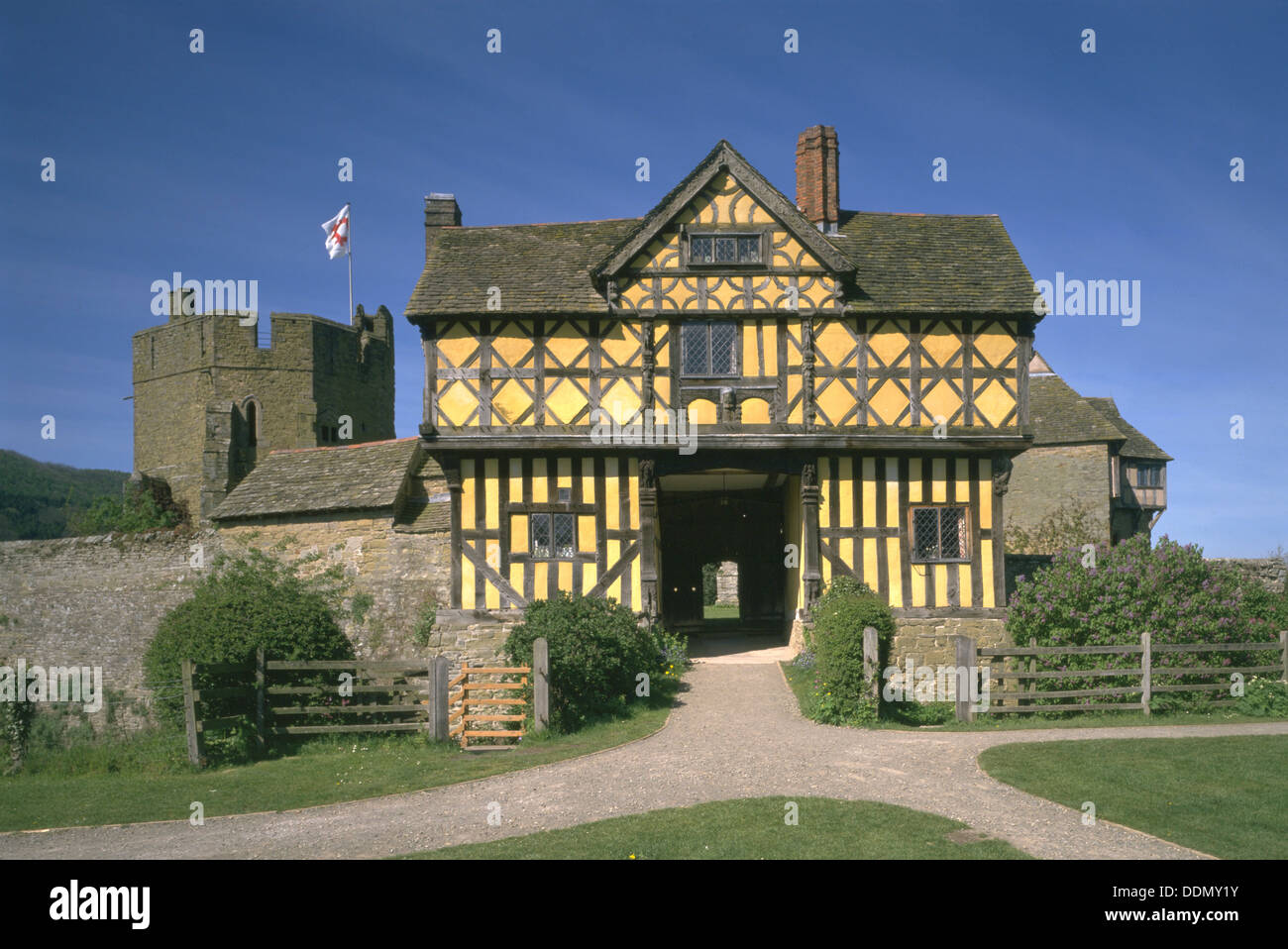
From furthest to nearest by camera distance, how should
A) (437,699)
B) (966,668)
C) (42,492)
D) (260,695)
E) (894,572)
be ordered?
(42,492), (894,572), (260,695), (966,668), (437,699)

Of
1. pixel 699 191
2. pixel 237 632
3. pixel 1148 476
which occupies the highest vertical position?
pixel 699 191

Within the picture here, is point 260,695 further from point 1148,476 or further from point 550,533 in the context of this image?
point 1148,476

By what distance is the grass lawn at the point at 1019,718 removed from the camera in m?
13.7

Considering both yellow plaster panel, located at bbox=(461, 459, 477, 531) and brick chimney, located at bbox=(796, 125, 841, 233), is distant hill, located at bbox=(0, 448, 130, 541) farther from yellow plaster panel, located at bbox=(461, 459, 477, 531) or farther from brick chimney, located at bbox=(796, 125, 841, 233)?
brick chimney, located at bbox=(796, 125, 841, 233)

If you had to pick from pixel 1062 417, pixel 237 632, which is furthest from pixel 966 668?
pixel 1062 417

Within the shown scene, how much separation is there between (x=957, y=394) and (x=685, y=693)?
8.07 m

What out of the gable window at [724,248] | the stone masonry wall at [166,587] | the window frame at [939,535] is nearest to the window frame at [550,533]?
the stone masonry wall at [166,587]

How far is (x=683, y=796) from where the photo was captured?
391 inches

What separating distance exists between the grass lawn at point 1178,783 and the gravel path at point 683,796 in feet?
1.14

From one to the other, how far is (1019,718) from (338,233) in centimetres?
3410

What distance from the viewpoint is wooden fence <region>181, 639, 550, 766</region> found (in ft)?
44.4
